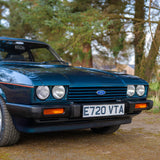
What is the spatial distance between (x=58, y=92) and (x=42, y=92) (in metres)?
0.19

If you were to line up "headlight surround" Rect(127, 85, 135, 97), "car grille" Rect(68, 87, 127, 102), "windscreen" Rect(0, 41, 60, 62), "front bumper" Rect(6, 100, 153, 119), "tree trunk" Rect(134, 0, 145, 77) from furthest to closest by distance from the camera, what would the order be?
"tree trunk" Rect(134, 0, 145, 77), "windscreen" Rect(0, 41, 60, 62), "headlight surround" Rect(127, 85, 135, 97), "car grille" Rect(68, 87, 127, 102), "front bumper" Rect(6, 100, 153, 119)

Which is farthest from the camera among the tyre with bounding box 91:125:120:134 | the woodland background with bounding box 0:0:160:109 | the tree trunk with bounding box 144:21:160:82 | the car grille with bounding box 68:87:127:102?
the woodland background with bounding box 0:0:160:109

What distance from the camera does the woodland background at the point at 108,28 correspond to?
7316 millimetres

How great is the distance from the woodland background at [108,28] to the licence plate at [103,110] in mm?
3840

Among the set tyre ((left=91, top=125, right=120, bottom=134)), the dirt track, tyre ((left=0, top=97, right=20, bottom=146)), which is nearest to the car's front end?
tyre ((left=0, top=97, right=20, bottom=146))

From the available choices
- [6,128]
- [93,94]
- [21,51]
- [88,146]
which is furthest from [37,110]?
[21,51]

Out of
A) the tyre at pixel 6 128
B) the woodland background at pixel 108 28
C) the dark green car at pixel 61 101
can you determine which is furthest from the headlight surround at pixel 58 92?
the woodland background at pixel 108 28

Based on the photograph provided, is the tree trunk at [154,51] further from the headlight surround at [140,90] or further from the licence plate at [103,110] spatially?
the licence plate at [103,110]

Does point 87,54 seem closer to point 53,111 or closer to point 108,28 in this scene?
point 108,28

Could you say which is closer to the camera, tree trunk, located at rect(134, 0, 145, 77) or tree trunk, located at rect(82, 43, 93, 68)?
tree trunk, located at rect(134, 0, 145, 77)

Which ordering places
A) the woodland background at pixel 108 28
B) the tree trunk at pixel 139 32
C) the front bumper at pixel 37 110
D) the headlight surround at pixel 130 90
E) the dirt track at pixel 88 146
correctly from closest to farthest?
1. the front bumper at pixel 37 110
2. the dirt track at pixel 88 146
3. the headlight surround at pixel 130 90
4. the woodland background at pixel 108 28
5. the tree trunk at pixel 139 32

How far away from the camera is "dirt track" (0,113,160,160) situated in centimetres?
280

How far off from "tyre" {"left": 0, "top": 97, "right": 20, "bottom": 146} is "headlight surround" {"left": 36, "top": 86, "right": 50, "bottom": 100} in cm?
50

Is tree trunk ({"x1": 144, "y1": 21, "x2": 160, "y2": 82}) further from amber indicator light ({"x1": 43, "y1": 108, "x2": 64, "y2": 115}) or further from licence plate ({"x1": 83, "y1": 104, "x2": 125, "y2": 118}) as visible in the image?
amber indicator light ({"x1": 43, "y1": 108, "x2": 64, "y2": 115})
